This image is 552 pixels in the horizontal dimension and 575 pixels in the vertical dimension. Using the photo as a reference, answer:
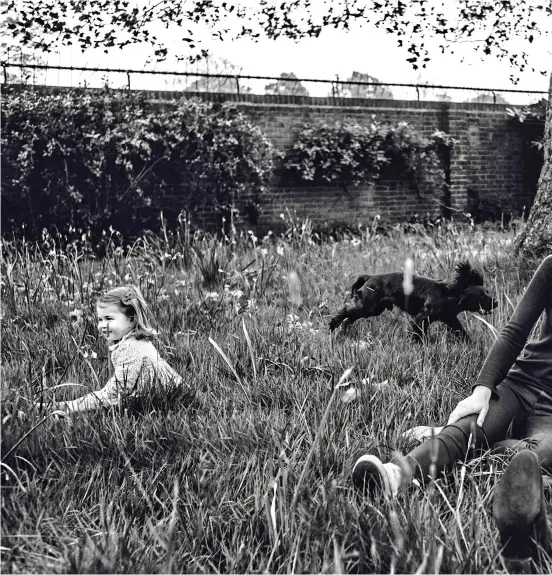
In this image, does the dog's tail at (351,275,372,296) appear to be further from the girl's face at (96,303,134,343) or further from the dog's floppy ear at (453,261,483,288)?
the girl's face at (96,303,134,343)

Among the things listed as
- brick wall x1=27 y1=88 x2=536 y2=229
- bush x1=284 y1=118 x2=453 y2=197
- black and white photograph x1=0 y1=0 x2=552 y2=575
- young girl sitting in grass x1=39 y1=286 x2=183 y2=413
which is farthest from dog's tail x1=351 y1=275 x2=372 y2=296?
bush x1=284 y1=118 x2=453 y2=197

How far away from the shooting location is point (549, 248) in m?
5.81

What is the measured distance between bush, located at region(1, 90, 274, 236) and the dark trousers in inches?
307

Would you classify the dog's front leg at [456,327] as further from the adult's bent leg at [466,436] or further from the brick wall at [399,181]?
the brick wall at [399,181]

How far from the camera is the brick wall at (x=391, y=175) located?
1177 centimetres

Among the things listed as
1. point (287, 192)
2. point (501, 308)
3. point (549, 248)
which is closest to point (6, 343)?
point (501, 308)

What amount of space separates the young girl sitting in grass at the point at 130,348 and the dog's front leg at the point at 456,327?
5.52 ft

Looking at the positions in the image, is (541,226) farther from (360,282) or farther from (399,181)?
(399,181)

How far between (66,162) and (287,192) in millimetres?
3652

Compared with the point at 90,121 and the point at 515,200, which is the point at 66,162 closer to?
the point at 90,121

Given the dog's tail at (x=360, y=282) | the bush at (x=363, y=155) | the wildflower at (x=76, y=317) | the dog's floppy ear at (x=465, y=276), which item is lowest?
the wildflower at (x=76, y=317)

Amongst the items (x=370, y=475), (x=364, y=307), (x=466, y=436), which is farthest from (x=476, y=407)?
(x=364, y=307)

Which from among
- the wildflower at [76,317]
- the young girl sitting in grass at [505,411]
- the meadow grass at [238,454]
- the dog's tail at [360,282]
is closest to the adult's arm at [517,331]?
the young girl sitting in grass at [505,411]

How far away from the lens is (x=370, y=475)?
225 cm
